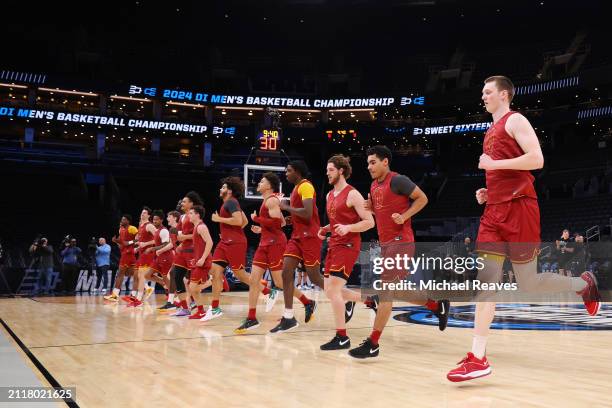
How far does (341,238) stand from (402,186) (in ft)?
2.71

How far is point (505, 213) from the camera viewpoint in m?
3.70

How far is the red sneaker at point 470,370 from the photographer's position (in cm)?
358

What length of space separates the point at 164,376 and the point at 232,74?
36.1 m

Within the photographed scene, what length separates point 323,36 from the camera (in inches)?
1566

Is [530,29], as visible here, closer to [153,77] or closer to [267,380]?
[153,77]

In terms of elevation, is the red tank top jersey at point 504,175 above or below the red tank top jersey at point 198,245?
above

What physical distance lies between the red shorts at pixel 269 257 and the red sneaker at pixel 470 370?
3660mm

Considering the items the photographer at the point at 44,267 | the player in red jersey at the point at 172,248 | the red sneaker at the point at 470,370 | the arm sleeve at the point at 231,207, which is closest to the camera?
the red sneaker at the point at 470,370

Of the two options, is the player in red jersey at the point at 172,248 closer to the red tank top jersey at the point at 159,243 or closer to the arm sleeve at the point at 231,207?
the red tank top jersey at the point at 159,243

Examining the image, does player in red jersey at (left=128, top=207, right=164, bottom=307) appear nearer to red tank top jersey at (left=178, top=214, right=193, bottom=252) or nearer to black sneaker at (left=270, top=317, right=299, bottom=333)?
red tank top jersey at (left=178, top=214, right=193, bottom=252)

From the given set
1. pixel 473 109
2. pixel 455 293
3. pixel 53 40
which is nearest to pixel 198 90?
pixel 53 40

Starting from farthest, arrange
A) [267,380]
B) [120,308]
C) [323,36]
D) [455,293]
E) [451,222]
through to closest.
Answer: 1. [323,36]
2. [451,222]
3. [455,293]
4. [120,308]
5. [267,380]

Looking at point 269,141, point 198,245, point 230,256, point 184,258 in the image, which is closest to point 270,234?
point 230,256

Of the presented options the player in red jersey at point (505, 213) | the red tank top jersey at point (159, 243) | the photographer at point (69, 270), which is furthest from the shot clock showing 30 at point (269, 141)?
the player in red jersey at point (505, 213)
